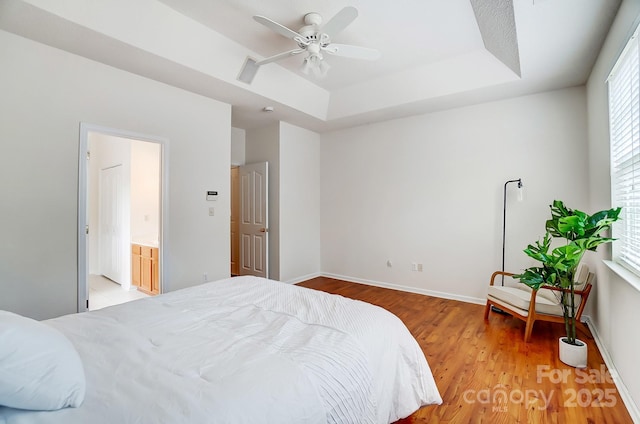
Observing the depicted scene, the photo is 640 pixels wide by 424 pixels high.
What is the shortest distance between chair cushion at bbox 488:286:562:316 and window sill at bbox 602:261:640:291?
679 mm

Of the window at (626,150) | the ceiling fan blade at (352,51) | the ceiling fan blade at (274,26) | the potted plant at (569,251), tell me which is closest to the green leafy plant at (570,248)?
the potted plant at (569,251)

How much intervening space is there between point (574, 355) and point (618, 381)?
0.27 meters

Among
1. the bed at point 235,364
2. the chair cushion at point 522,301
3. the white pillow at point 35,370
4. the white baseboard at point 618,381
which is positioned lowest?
the white baseboard at point 618,381

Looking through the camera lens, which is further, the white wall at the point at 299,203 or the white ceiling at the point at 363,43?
the white wall at the point at 299,203

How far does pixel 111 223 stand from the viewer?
189 inches

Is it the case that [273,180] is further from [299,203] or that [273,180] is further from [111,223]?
[111,223]

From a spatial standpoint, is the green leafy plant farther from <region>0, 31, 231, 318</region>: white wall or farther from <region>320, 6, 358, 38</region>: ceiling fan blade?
<region>0, 31, 231, 318</region>: white wall

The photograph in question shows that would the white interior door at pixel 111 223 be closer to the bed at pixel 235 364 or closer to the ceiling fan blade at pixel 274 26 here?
the bed at pixel 235 364

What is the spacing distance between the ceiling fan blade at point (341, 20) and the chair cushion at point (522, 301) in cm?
295

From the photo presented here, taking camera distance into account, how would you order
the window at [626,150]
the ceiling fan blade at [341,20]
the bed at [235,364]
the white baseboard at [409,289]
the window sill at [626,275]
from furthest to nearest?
the white baseboard at [409,289] → the ceiling fan blade at [341,20] → the window at [626,150] → the window sill at [626,275] → the bed at [235,364]

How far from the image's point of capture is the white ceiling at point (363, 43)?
2188 mm

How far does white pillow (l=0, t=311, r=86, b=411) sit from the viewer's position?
2.67 feet

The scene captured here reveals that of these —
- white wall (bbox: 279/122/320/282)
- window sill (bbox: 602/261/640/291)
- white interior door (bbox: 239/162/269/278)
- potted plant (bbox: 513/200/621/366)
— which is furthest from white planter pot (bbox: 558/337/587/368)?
white interior door (bbox: 239/162/269/278)

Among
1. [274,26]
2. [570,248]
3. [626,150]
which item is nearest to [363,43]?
[274,26]
